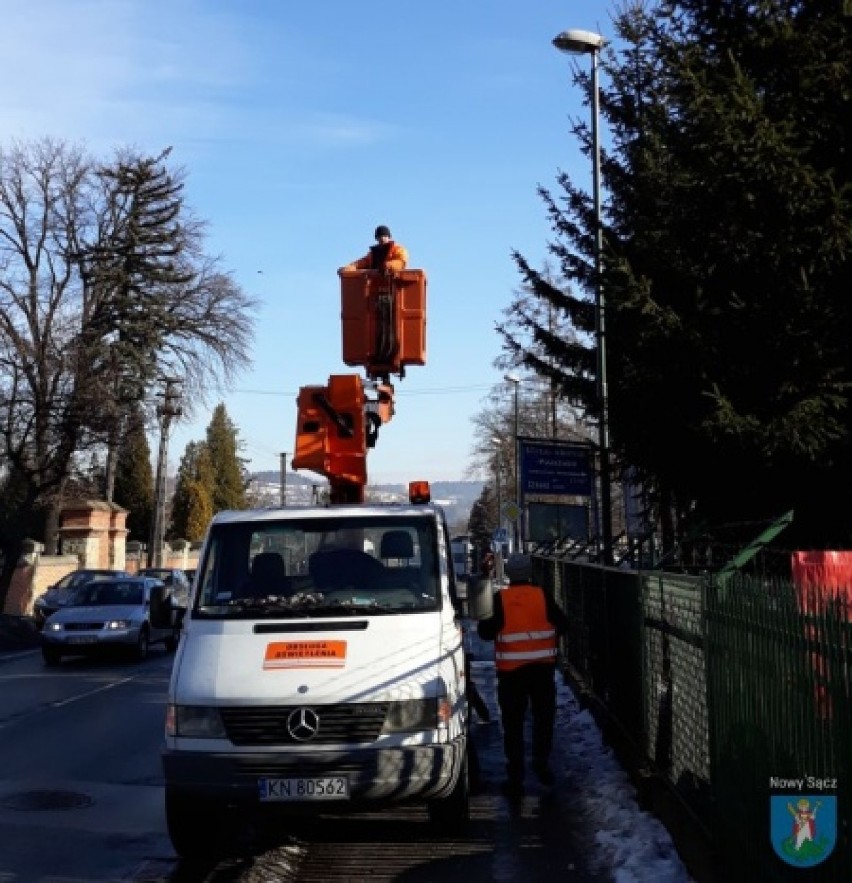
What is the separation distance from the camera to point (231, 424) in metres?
94.3

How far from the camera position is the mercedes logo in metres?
6.93

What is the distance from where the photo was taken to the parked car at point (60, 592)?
27.7m

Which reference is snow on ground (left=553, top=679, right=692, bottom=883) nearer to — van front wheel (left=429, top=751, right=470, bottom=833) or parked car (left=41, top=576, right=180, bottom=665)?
van front wheel (left=429, top=751, right=470, bottom=833)

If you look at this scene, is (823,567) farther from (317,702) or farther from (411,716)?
(317,702)

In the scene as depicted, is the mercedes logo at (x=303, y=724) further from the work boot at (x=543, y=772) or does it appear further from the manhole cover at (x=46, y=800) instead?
the work boot at (x=543, y=772)

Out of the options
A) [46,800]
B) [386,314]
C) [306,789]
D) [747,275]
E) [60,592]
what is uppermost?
[747,275]

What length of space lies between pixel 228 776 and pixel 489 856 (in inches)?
64.9

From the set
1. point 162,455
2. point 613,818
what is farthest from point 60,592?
point 613,818

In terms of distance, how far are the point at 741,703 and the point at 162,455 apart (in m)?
42.5

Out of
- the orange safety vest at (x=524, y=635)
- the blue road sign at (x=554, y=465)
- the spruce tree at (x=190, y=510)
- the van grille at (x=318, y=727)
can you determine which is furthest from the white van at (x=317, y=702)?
the spruce tree at (x=190, y=510)

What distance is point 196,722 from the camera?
7027 millimetres

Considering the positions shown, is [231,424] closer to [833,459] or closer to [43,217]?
[43,217]

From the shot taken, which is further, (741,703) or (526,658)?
(526,658)

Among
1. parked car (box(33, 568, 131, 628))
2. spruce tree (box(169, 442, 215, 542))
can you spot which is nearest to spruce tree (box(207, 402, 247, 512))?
spruce tree (box(169, 442, 215, 542))
